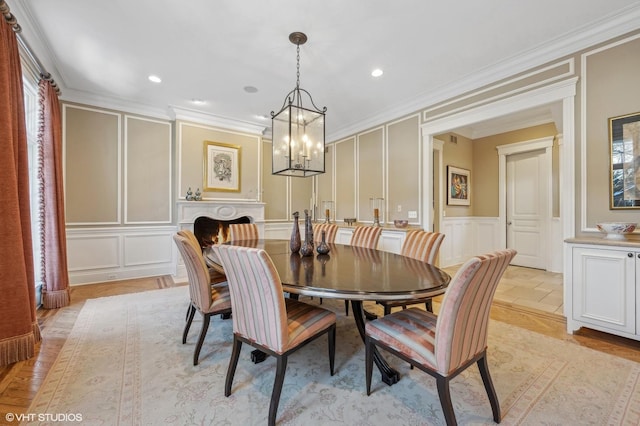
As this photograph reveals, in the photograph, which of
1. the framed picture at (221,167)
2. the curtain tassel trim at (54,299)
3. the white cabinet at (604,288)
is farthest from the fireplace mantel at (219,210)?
the white cabinet at (604,288)

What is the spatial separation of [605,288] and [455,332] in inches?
79.5

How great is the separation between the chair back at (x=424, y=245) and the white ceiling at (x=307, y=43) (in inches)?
74.5

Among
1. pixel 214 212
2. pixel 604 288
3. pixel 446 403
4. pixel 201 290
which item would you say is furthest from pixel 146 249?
pixel 604 288

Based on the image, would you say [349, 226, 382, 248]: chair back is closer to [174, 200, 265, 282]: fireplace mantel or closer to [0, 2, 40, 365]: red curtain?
[174, 200, 265, 282]: fireplace mantel

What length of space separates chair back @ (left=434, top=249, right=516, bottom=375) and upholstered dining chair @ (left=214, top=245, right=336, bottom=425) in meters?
0.70

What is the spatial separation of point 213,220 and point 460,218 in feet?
15.4

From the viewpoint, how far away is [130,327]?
2.50 metres

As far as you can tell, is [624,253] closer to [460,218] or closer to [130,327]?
[460,218]

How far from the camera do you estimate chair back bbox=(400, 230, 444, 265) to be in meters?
2.36

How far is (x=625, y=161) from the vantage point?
7.61 ft

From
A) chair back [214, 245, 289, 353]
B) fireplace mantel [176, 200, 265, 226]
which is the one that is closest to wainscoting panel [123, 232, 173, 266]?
fireplace mantel [176, 200, 265, 226]

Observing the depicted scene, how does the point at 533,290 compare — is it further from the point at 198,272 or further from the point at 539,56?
the point at 198,272

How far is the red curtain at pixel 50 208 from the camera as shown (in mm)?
2916

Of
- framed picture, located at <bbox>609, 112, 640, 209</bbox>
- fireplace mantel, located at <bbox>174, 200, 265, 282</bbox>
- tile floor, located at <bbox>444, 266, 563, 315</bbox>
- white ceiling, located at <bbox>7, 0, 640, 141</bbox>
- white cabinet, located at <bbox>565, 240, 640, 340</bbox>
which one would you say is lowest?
tile floor, located at <bbox>444, 266, 563, 315</bbox>
